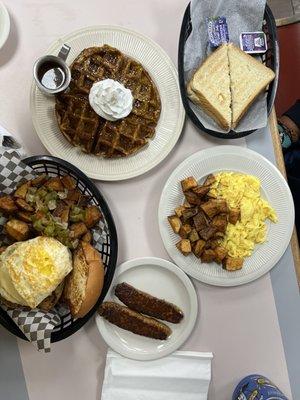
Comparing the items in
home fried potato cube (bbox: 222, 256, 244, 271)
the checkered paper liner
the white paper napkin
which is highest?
the checkered paper liner

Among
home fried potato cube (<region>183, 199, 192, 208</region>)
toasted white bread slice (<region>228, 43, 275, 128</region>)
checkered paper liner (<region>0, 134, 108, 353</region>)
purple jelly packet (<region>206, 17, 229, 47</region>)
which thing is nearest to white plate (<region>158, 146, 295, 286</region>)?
home fried potato cube (<region>183, 199, 192, 208</region>)

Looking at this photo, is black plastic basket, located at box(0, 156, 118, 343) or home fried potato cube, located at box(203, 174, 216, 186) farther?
home fried potato cube, located at box(203, 174, 216, 186)

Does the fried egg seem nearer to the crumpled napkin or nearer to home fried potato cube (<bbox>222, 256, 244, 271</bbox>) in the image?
home fried potato cube (<bbox>222, 256, 244, 271</bbox>)

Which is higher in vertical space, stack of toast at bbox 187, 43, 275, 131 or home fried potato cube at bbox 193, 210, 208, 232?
stack of toast at bbox 187, 43, 275, 131

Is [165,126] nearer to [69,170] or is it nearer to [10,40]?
[69,170]

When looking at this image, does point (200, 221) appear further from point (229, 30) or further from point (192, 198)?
point (229, 30)

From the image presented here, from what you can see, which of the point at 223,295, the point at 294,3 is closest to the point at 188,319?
the point at 223,295

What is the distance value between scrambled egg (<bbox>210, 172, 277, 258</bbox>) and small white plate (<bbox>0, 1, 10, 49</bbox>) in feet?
2.62

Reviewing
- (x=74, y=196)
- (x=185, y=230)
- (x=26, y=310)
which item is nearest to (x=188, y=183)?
(x=185, y=230)

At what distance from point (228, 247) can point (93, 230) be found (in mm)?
431

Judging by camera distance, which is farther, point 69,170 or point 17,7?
point 17,7

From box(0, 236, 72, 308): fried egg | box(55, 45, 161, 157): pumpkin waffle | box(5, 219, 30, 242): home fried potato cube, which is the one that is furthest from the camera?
box(55, 45, 161, 157): pumpkin waffle

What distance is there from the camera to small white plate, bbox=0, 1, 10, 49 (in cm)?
154

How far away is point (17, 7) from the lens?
1591 mm
